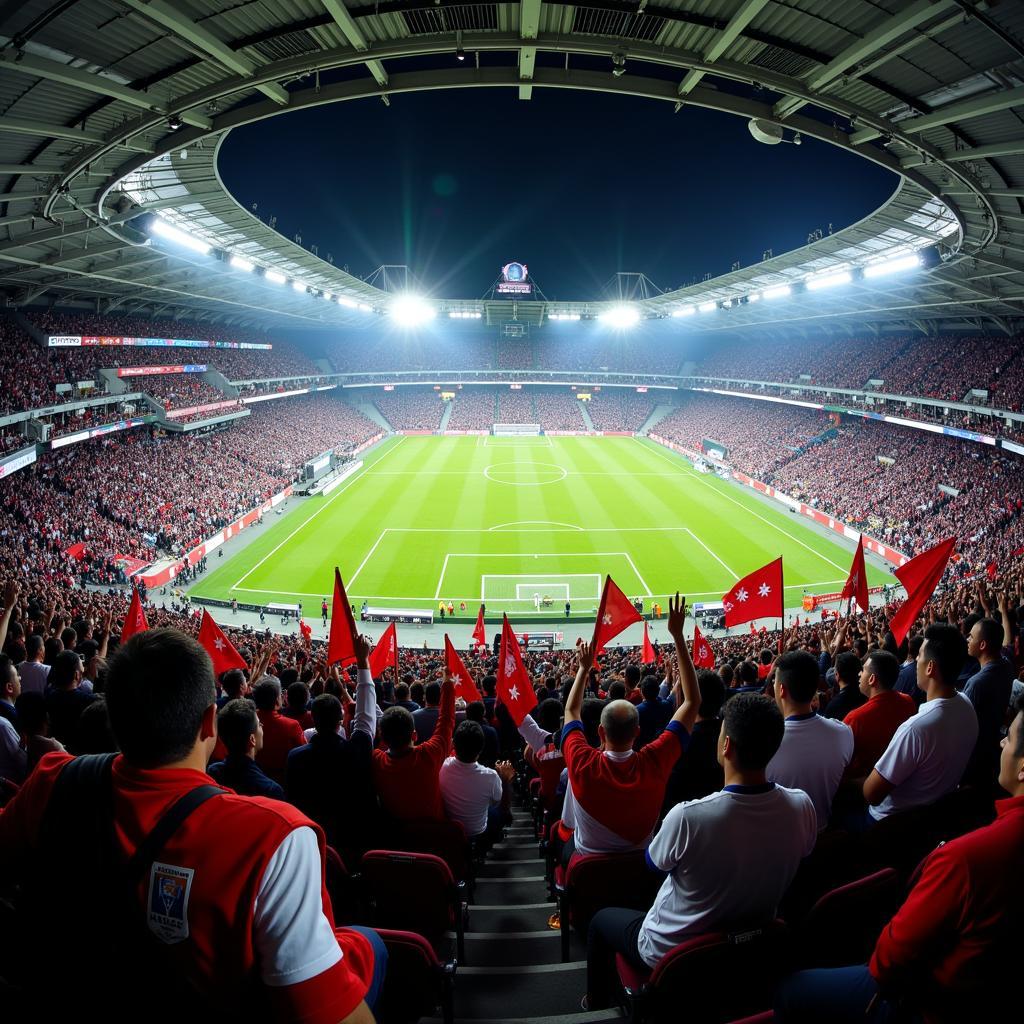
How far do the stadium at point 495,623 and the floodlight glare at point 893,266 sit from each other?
13.8 inches

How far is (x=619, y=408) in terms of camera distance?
89375mm

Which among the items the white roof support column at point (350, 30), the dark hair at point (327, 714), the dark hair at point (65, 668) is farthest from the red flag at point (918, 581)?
the white roof support column at point (350, 30)

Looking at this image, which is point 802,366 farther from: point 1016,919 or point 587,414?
point 1016,919

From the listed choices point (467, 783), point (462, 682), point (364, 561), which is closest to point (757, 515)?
point (364, 561)

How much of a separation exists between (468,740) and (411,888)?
1.37 m

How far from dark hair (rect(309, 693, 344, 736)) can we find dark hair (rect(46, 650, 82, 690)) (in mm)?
2760

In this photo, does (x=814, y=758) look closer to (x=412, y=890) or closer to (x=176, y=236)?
(x=412, y=890)

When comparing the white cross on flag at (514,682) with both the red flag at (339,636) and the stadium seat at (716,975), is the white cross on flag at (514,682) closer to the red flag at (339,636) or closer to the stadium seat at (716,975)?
the red flag at (339,636)

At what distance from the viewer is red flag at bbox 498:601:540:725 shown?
365 inches

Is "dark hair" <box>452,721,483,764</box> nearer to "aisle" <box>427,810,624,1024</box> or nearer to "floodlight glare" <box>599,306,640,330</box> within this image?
"aisle" <box>427,810,624,1024</box>

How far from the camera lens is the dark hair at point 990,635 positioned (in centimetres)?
572

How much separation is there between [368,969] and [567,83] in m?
13.5

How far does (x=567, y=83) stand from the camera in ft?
38.0

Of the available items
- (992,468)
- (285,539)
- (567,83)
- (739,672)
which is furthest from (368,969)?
(992,468)
